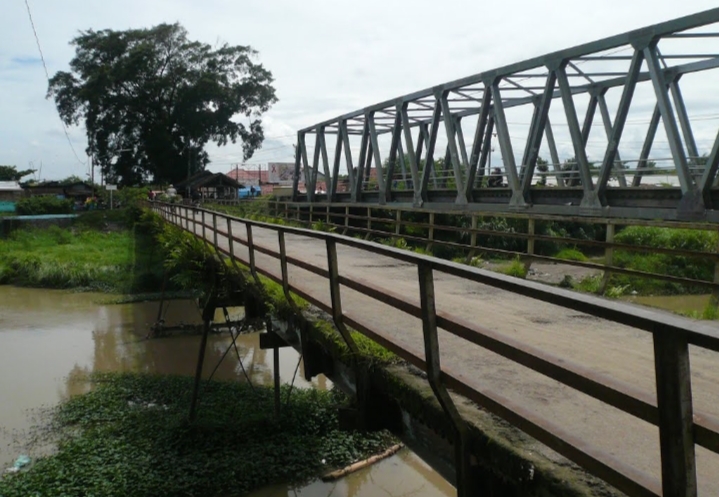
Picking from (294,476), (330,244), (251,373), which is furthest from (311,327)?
(251,373)

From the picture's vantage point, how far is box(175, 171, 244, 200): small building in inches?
1997

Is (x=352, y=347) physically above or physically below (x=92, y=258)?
above

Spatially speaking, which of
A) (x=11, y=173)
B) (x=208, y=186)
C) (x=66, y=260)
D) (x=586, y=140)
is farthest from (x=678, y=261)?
(x=11, y=173)

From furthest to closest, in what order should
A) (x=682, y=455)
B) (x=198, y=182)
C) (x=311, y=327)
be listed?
(x=198, y=182) → (x=311, y=327) → (x=682, y=455)

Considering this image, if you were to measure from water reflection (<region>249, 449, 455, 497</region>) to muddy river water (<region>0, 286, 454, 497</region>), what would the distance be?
15mm

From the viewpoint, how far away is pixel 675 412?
2.07 metres

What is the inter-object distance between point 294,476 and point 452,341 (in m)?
5.77

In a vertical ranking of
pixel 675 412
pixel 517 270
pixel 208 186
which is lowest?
pixel 517 270

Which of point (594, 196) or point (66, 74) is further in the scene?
point (66, 74)

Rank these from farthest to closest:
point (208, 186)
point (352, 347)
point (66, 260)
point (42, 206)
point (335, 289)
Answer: point (208, 186)
point (42, 206)
point (66, 260)
point (335, 289)
point (352, 347)

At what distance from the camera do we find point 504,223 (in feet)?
82.3

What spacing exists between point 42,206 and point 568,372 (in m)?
51.3

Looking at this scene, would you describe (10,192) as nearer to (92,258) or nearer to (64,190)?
(64,190)

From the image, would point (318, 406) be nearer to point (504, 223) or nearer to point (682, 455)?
point (682, 455)
